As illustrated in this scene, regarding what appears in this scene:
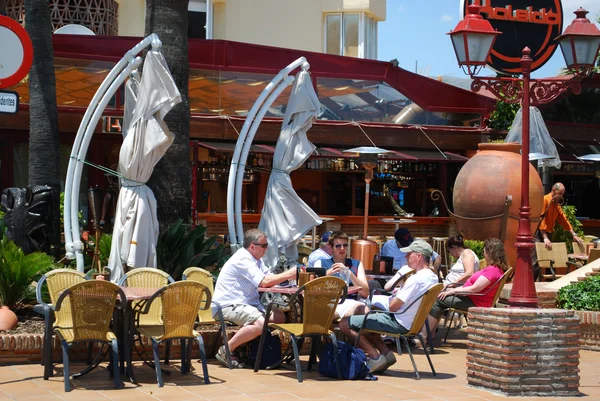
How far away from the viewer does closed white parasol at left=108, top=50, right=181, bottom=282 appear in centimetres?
1053

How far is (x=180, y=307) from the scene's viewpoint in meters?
8.16

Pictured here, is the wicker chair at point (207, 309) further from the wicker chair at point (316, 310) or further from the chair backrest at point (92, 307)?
the chair backrest at point (92, 307)

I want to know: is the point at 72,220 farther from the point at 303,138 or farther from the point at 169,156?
the point at 303,138

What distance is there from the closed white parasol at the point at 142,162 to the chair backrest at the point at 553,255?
7.21 m

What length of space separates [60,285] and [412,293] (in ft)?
10.5

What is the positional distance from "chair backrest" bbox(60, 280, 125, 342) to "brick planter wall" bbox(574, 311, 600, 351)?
5470 millimetres

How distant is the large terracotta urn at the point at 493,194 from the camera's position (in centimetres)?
1541

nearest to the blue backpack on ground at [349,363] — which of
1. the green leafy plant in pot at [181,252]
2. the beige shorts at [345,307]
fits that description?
the beige shorts at [345,307]

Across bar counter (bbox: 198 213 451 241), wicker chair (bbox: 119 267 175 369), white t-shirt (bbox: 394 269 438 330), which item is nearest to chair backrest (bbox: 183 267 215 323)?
wicker chair (bbox: 119 267 175 369)

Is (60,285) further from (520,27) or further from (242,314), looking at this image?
(520,27)

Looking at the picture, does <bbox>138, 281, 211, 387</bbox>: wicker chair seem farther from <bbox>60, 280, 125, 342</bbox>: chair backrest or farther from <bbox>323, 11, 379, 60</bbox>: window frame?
<bbox>323, 11, 379, 60</bbox>: window frame

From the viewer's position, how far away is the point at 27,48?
7.36 m

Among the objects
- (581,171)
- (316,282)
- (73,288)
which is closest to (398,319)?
(316,282)

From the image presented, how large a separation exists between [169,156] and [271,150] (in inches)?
334
